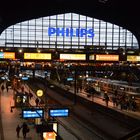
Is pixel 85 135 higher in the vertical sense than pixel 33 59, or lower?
lower

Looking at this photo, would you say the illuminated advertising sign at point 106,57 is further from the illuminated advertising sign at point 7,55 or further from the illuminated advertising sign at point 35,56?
the illuminated advertising sign at point 7,55

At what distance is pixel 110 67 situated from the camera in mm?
46750

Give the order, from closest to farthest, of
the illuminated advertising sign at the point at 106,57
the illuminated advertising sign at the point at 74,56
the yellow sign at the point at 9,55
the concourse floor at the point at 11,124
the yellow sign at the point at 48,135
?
the yellow sign at the point at 48,135
the concourse floor at the point at 11,124
the yellow sign at the point at 9,55
the illuminated advertising sign at the point at 74,56
the illuminated advertising sign at the point at 106,57

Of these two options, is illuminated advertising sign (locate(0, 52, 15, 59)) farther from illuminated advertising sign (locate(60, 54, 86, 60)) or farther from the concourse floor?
illuminated advertising sign (locate(60, 54, 86, 60))

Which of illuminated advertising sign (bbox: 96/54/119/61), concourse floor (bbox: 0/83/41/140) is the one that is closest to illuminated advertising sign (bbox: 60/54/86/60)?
illuminated advertising sign (bbox: 96/54/119/61)

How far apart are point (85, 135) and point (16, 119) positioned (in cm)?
598

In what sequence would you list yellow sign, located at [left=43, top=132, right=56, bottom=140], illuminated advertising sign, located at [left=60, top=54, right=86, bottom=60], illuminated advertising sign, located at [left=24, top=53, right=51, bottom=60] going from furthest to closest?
1. illuminated advertising sign, located at [left=60, top=54, right=86, bottom=60]
2. illuminated advertising sign, located at [left=24, top=53, right=51, bottom=60]
3. yellow sign, located at [left=43, top=132, right=56, bottom=140]

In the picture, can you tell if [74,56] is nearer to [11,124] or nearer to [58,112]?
[11,124]

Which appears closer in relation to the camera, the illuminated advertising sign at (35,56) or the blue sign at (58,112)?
the blue sign at (58,112)

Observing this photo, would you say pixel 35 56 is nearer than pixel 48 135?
No

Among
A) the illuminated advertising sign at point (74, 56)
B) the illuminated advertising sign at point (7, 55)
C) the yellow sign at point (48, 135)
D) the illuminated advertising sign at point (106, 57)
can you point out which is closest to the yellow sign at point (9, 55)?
the illuminated advertising sign at point (7, 55)

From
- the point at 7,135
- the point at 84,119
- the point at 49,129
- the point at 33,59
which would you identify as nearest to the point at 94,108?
the point at 84,119

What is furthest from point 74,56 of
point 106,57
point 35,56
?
point 35,56

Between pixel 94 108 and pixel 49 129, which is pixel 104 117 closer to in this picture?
pixel 94 108
